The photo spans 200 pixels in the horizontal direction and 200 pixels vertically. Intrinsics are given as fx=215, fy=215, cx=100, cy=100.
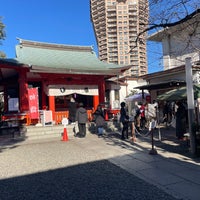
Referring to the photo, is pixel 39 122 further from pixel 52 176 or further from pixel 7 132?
pixel 52 176

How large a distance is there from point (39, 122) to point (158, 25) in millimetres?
9642

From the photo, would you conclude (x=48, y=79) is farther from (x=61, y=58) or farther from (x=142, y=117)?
(x=142, y=117)

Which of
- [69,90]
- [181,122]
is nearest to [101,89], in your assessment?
[69,90]

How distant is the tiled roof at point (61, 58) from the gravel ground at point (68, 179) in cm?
710

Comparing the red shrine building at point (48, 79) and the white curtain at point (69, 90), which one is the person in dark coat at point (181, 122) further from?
the white curtain at point (69, 90)

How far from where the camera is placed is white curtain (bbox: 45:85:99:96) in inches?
547

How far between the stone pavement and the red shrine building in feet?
19.4

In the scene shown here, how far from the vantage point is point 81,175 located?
5.20m

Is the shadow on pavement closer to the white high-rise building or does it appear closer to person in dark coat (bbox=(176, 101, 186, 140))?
the white high-rise building

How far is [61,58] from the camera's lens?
1609cm

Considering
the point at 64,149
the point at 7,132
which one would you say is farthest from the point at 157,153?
the point at 7,132

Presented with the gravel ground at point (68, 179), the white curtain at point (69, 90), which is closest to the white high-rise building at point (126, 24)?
the white curtain at point (69, 90)

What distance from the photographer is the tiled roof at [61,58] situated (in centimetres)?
1349

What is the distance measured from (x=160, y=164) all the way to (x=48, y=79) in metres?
9.99
